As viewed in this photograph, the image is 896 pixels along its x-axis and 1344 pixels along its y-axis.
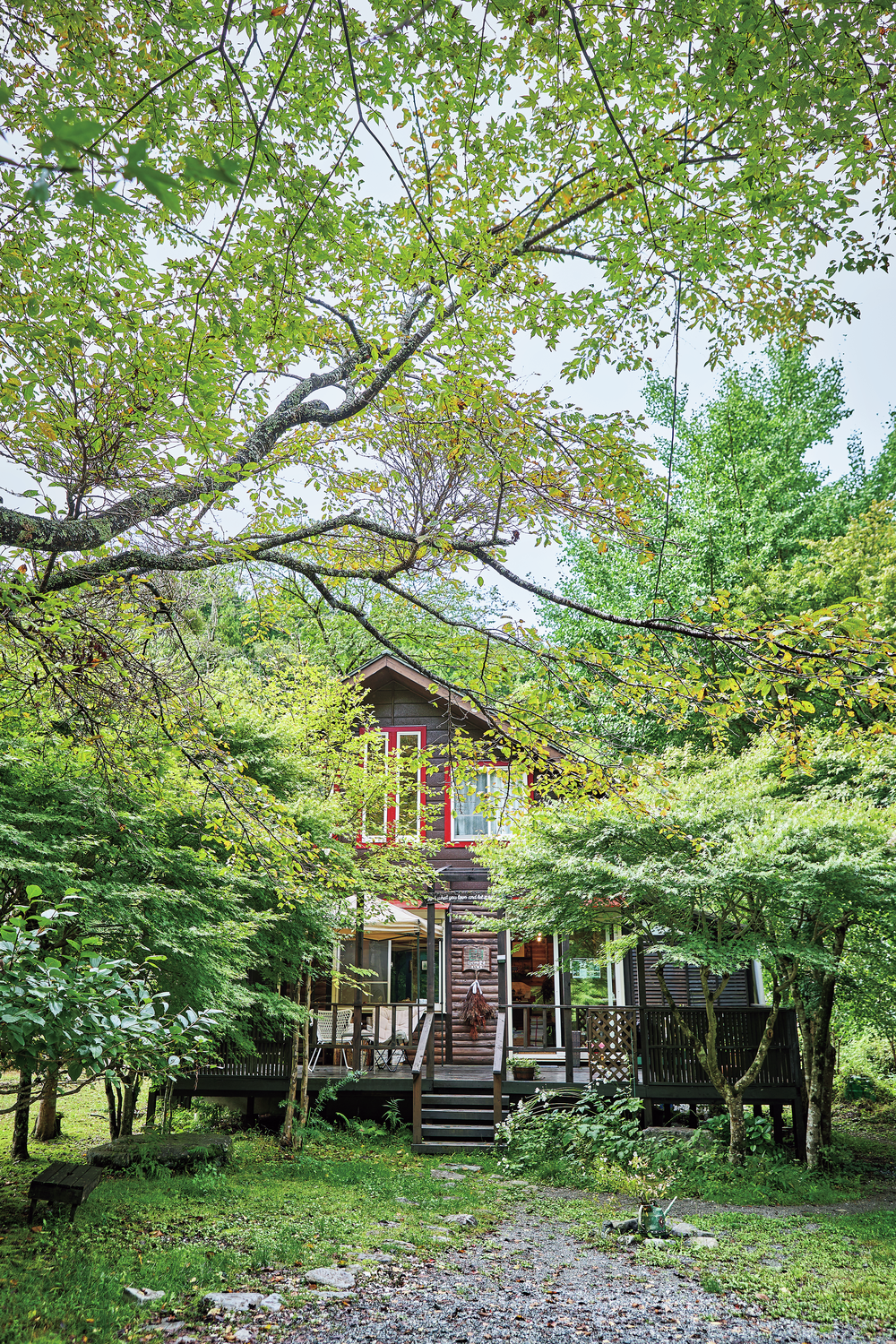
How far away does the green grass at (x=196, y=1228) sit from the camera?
532 centimetres

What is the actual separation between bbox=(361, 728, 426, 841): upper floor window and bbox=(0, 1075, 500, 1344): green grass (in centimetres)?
441

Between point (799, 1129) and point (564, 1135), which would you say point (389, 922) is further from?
point (799, 1129)

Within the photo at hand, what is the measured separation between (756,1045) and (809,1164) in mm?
1498

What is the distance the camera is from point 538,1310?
19.5ft

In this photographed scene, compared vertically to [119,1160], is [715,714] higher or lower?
higher

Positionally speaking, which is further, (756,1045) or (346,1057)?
(346,1057)

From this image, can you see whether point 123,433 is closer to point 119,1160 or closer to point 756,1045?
point 119,1160

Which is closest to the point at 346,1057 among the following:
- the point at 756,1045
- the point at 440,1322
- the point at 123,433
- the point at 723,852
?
the point at 756,1045

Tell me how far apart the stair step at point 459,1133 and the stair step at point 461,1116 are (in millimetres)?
145

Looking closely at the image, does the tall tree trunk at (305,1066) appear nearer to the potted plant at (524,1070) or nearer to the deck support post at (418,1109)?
the deck support post at (418,1109)

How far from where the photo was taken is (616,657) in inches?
223

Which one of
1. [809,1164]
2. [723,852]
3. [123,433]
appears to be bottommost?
[809,1164]

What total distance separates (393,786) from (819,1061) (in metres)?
7.09

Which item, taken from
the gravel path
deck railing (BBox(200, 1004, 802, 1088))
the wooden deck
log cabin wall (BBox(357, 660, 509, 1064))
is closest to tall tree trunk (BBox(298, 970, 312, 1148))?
deck railing (BBox(200, 1004, 802, 1088))
